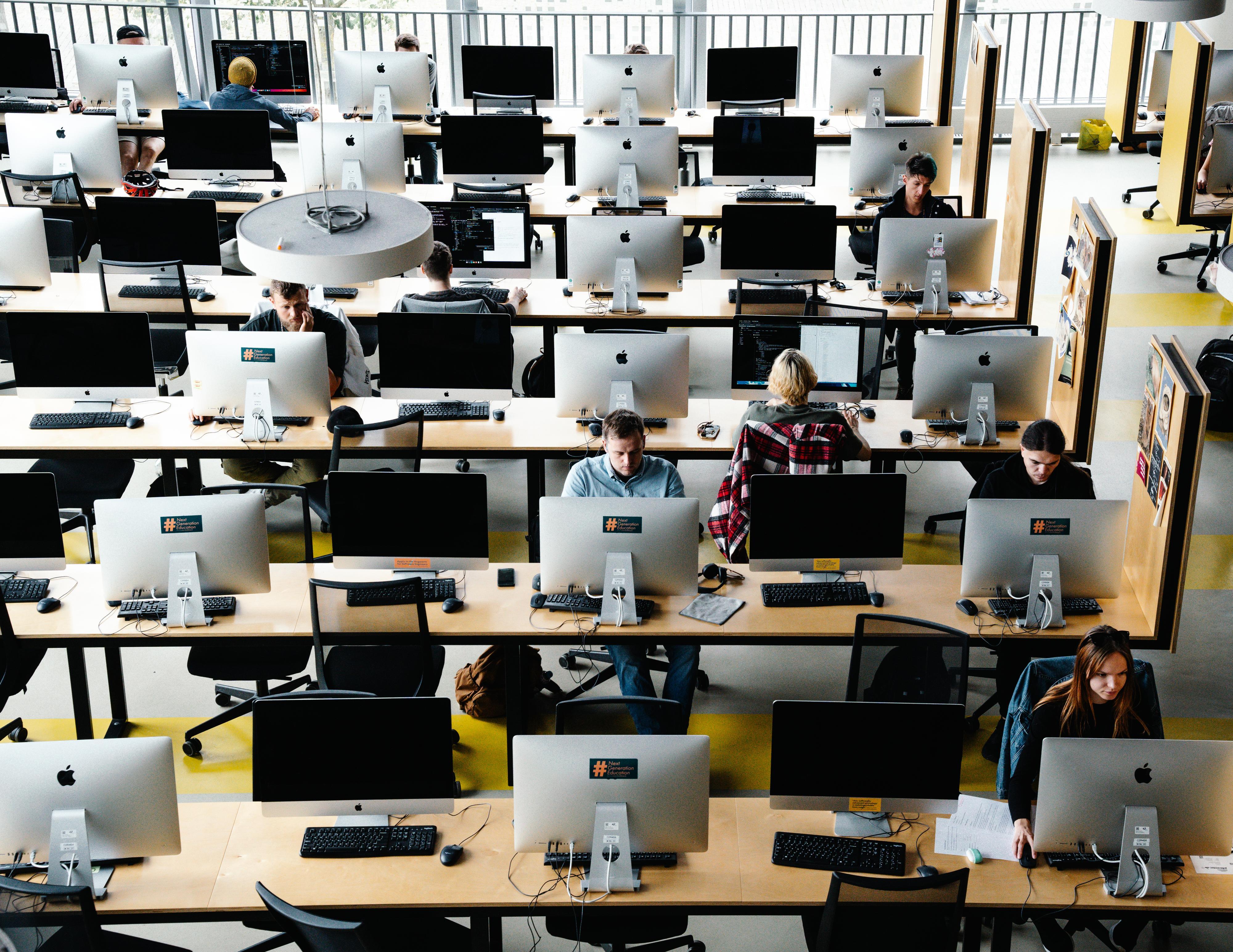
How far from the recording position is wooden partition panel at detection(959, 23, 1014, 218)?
28.1ft

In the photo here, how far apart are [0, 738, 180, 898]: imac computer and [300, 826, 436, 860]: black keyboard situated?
15.1 inches

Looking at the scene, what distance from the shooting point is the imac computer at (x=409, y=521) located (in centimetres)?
479

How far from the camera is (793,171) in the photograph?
8633 millimetres

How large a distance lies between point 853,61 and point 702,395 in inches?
124

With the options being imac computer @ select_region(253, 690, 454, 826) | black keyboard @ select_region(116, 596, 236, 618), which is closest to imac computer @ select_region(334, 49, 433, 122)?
black keyboard @ select_region(116, 596, 236, 618)

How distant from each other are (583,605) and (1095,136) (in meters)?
9.33

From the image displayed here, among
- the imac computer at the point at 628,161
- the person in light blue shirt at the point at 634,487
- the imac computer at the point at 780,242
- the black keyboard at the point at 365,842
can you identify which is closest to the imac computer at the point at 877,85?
the imac computer at the point at 628,161

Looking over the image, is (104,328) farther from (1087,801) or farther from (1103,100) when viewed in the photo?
(1103,100)

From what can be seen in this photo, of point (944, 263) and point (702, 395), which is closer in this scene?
point (944, 263)

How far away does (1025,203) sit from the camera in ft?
24.4

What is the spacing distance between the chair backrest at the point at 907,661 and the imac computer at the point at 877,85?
6206mm

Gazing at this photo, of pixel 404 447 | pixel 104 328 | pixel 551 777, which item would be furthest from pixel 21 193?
pixel 551 777

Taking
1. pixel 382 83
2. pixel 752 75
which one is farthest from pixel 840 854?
pixel 382 83

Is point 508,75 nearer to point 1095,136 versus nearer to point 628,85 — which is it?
point 628,85
